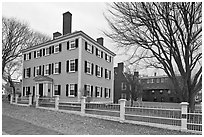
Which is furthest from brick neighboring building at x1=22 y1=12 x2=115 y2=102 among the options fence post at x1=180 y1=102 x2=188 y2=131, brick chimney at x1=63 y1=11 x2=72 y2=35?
fence post at x1=180 y1=102 x2=188 y2=131

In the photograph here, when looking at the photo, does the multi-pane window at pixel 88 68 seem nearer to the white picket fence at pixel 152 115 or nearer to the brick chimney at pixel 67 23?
the brick chimney at pixel 67 23

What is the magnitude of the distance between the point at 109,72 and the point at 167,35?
17.0 meters

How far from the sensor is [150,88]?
46.1 m

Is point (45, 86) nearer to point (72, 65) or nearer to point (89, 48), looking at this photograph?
point (72, 65)

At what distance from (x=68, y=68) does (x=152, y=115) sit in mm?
13411

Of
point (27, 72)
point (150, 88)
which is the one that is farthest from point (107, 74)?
point (150, 88)

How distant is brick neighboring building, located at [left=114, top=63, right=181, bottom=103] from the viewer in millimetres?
41219

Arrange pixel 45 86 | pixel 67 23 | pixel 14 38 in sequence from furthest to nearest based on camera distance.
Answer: pixel 14 38
pixel 67 23
pixel 45 86

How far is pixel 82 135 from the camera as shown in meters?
7.88

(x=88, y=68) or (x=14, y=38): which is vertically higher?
(x=14, y=38)

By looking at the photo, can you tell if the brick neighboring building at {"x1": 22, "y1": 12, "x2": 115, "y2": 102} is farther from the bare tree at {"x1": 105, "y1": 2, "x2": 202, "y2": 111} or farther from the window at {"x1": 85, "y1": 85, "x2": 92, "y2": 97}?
A: the bare tree at {"x1": 105, "y1": 2, "x2": 202, "y2": 111}

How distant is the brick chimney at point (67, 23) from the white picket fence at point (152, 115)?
12935 millimetres

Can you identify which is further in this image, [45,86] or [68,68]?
[45,86]

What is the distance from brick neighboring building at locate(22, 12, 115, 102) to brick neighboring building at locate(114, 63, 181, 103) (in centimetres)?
1372
